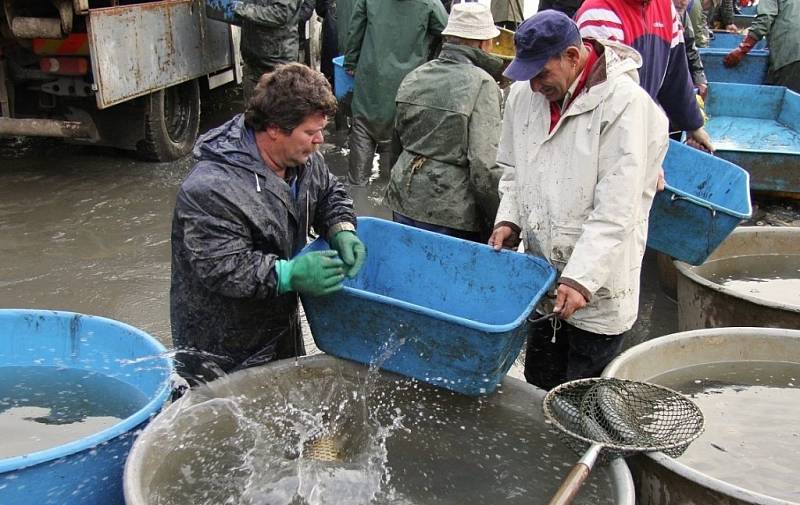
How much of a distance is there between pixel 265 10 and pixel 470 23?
3078 millimetres

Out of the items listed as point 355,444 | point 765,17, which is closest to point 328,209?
point 355,444

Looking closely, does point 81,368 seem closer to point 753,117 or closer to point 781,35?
point 753,117

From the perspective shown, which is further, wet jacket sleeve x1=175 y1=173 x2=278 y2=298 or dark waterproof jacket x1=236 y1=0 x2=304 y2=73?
dark waterproof jacket x1=236 y1=0 x2=304 y2=73

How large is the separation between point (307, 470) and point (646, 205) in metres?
1.48

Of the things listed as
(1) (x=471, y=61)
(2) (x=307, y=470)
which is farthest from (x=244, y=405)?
(1) (x=471, y=61)

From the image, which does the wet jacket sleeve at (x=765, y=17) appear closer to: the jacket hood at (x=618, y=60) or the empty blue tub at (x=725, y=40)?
the empty blue tub at (x=725, y=40)

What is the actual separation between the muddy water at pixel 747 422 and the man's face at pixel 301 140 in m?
1.51

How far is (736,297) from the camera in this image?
345 centimetres

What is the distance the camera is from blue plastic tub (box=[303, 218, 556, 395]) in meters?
2.43

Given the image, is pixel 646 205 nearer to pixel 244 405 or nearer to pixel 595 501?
pixel 595 501

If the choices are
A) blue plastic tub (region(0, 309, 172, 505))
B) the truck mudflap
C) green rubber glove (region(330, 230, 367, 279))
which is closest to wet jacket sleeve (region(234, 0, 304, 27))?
the truck mudflap

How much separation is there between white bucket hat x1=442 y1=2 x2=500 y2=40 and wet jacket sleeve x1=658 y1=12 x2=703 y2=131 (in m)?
0.93

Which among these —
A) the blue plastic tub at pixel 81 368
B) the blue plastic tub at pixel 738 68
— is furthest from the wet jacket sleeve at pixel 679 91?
the blue plastic tub at pixel 738 68

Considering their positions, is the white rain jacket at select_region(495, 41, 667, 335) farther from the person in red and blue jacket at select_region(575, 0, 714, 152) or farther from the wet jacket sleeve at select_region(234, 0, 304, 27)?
the wet jacket sleeve at select_region(234, 0, 304, 27)
